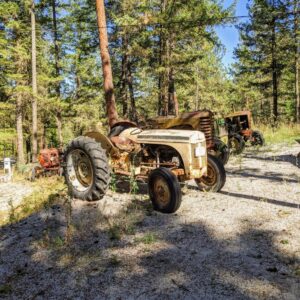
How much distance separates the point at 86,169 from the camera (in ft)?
21.8

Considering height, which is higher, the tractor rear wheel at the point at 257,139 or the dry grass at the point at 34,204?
the tractor rear wheel at the point at 257,139

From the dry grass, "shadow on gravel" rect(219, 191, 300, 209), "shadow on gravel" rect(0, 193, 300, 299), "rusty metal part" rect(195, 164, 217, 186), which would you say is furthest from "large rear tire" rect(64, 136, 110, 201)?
"shadow on gravel" rect(219, 191, 300, 209)

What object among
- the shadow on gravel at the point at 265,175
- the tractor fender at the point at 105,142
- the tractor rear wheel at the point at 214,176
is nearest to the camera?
the tractor rear wheel at the point at 214,176

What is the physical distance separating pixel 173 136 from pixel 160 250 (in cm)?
219

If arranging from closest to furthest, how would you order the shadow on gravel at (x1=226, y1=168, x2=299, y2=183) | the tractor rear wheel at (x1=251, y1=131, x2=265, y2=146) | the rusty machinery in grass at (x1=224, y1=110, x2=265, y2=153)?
the shadow on gravel at (x1=226, y1=168, x2=299, y2=183) → the rusty machinery in grass at (x1=224, y1=110, x2=265, y2=153) → the tractor rear wheel at (x1=251, y1=131, x2=265, y2=146)

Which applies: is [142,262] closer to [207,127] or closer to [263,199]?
[263,199]

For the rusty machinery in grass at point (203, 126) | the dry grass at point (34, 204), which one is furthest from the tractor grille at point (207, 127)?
the dry grass at point (34, 204)

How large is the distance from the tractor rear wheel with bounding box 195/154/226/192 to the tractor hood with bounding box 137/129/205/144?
2.83 ft

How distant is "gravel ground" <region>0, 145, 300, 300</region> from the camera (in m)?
3.18

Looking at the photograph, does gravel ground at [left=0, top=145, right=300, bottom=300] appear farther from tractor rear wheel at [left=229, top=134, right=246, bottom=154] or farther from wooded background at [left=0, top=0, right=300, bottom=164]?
wooded background at [left=0, top=0, right=300, bottom=164]

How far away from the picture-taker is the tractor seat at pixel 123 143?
655 cm

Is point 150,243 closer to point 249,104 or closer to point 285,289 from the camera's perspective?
point 285,289

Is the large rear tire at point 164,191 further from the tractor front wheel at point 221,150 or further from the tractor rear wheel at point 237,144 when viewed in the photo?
the tractor rear wheel at point 237,144

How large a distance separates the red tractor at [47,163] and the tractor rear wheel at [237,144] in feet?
20.7
